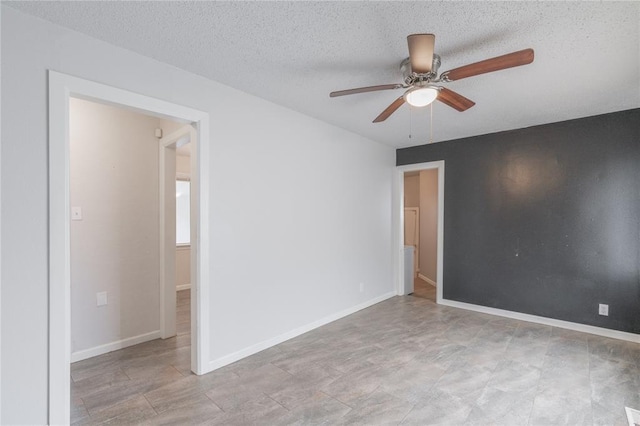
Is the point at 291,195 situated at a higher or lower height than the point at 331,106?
lower

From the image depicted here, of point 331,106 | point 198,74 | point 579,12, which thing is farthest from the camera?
point 331,106

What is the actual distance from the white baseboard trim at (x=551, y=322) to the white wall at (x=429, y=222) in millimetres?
1806

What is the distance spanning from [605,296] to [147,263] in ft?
16.8

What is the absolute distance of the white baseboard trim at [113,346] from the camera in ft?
8.94

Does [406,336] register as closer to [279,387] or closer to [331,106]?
[279,387]

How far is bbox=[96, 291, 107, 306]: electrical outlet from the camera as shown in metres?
2.85

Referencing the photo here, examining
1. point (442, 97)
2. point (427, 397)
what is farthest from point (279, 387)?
point (442, 97)

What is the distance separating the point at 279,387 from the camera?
2307 mm

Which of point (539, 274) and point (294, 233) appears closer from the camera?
point (294, 233)

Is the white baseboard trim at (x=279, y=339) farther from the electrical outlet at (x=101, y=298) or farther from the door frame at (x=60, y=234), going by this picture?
the electrical outlet at (x=101, y=298)

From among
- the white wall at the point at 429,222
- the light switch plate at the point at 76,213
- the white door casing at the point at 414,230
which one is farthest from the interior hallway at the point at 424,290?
the light switch plate at the point at 76,213

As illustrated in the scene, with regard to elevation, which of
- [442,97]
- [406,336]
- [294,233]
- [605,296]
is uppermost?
[442,97]

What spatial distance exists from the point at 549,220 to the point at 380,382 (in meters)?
3.00

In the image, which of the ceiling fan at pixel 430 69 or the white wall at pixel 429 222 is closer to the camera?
the ceiling fan at pixel 430 69
